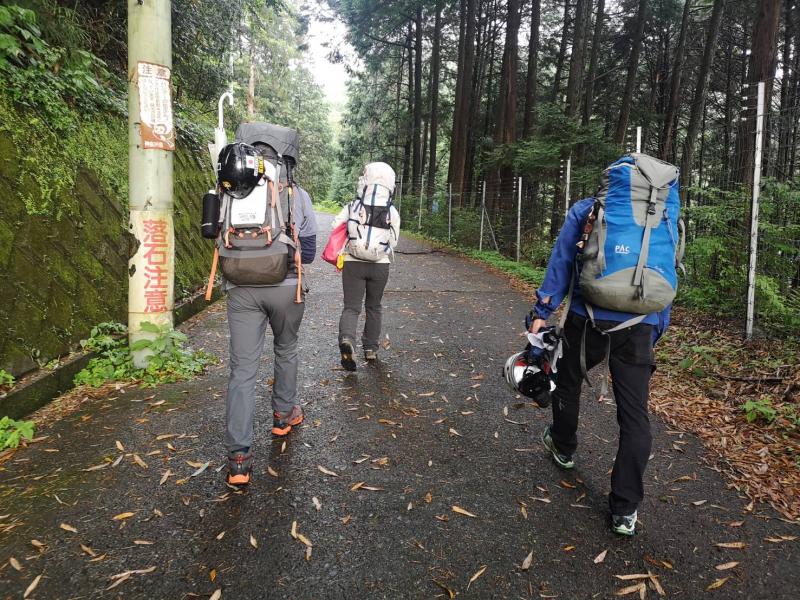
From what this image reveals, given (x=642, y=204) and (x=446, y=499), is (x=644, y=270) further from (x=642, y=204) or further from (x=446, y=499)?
(x=446, y=499)

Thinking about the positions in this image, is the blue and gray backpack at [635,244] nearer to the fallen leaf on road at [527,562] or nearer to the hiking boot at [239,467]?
the fallen leaf on road at [527,562]

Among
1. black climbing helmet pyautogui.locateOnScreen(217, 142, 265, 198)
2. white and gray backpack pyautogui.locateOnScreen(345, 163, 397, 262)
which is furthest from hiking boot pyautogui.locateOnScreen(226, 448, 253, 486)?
white and gray backpack pyautogui.locateOnScreen(345, 163, 397, 262)

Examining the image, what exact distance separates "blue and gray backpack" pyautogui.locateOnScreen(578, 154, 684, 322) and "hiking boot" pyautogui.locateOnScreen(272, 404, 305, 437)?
2381 mm

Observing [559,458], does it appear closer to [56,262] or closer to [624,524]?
[624,524]

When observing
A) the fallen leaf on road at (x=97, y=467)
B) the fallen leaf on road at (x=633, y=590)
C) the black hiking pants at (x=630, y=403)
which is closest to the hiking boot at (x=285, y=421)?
the fallen leaf on road at (x=97, y=467)

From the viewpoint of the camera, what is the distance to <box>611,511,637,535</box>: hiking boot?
8.86 ft

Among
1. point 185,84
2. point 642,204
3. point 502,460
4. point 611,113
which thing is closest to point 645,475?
point 502,460

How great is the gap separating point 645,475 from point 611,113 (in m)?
25.3

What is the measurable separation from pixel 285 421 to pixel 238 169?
1.91 metres

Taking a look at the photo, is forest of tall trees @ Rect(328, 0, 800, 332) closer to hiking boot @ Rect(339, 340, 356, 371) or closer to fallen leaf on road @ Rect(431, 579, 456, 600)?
hiking boot @ Rect(339, 340, 356, 371)

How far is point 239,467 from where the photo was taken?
3066 millimetres

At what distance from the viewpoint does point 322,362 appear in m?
5.49

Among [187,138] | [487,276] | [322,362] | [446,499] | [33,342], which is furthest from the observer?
[487,276]

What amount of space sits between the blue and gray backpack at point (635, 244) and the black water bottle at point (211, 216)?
2.25m
